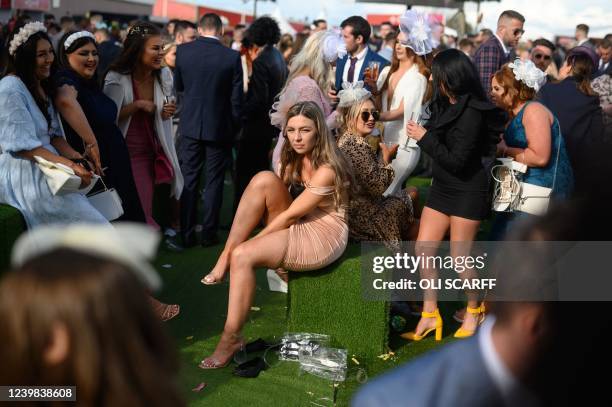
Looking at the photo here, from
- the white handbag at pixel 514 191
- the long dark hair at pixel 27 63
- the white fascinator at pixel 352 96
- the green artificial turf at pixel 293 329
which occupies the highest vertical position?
the long dark hair at pixel 27 63

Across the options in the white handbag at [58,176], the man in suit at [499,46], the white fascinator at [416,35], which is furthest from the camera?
the man in suit at [499,46]

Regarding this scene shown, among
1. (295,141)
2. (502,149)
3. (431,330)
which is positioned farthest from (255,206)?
(502,149)

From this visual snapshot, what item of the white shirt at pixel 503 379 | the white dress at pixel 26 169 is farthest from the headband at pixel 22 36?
the white shirt at pixel 503 379

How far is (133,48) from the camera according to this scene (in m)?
5.25

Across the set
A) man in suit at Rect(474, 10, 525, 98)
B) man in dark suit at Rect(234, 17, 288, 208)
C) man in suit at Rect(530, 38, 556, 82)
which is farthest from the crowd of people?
man in suit at Rect(530, 38, 556, 82)

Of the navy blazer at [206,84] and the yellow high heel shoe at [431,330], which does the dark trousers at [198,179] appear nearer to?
the navy blazer at [206,84]

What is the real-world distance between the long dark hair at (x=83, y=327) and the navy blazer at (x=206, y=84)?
199 inches

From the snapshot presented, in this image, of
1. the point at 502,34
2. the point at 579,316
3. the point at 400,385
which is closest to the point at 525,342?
the point at 579,316

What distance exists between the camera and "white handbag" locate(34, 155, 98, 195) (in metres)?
3.88

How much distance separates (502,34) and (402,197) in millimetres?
3423

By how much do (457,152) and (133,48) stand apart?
2406 mm

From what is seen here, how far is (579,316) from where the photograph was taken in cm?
118

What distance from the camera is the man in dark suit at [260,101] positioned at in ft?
21.9

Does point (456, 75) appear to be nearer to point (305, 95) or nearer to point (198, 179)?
point (305, 95)
